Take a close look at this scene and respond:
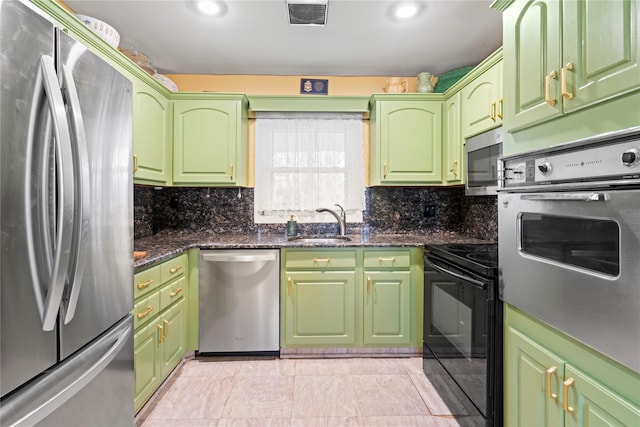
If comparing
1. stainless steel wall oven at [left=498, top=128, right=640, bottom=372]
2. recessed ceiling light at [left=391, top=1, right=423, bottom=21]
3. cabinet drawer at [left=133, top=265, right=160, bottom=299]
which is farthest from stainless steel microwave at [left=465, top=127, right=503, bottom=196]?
cabinet drawer at [left=133, top=265, right=160, bottom=299]

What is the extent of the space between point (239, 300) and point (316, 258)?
0.65 meters

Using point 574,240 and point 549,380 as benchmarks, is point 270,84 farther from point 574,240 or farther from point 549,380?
point 549,380

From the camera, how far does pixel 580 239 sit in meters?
1.01

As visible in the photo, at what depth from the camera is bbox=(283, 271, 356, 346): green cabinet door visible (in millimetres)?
2432

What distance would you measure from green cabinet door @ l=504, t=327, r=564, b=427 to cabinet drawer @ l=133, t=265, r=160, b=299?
1.74 meters

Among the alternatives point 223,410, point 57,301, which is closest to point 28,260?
point 57,301

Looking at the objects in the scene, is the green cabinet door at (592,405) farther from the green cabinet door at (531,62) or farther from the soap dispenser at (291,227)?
the soap dispenser at (291,227)

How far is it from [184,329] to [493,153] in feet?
7.91

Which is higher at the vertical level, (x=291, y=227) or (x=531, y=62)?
(x=531, y=62)

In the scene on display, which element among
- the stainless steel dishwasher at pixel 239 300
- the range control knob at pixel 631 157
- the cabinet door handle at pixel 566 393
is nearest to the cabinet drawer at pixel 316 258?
the stainless steel dishwasher at pixel 239 300

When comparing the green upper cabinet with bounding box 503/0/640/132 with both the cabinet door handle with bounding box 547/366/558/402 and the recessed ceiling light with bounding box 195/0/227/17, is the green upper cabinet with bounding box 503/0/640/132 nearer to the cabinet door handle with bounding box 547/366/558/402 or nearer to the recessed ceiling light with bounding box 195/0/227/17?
the cabinet door handle with bounding box 547/366/558/402

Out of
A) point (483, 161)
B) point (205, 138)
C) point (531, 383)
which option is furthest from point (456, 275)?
point (205, 138)

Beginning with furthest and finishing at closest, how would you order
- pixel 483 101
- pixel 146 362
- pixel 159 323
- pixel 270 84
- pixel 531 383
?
pixel 270 84, pixel 483 101, pixel 159 323, pixel 146 362, pixel 531 383

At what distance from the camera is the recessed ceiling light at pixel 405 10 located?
76.4 inches
